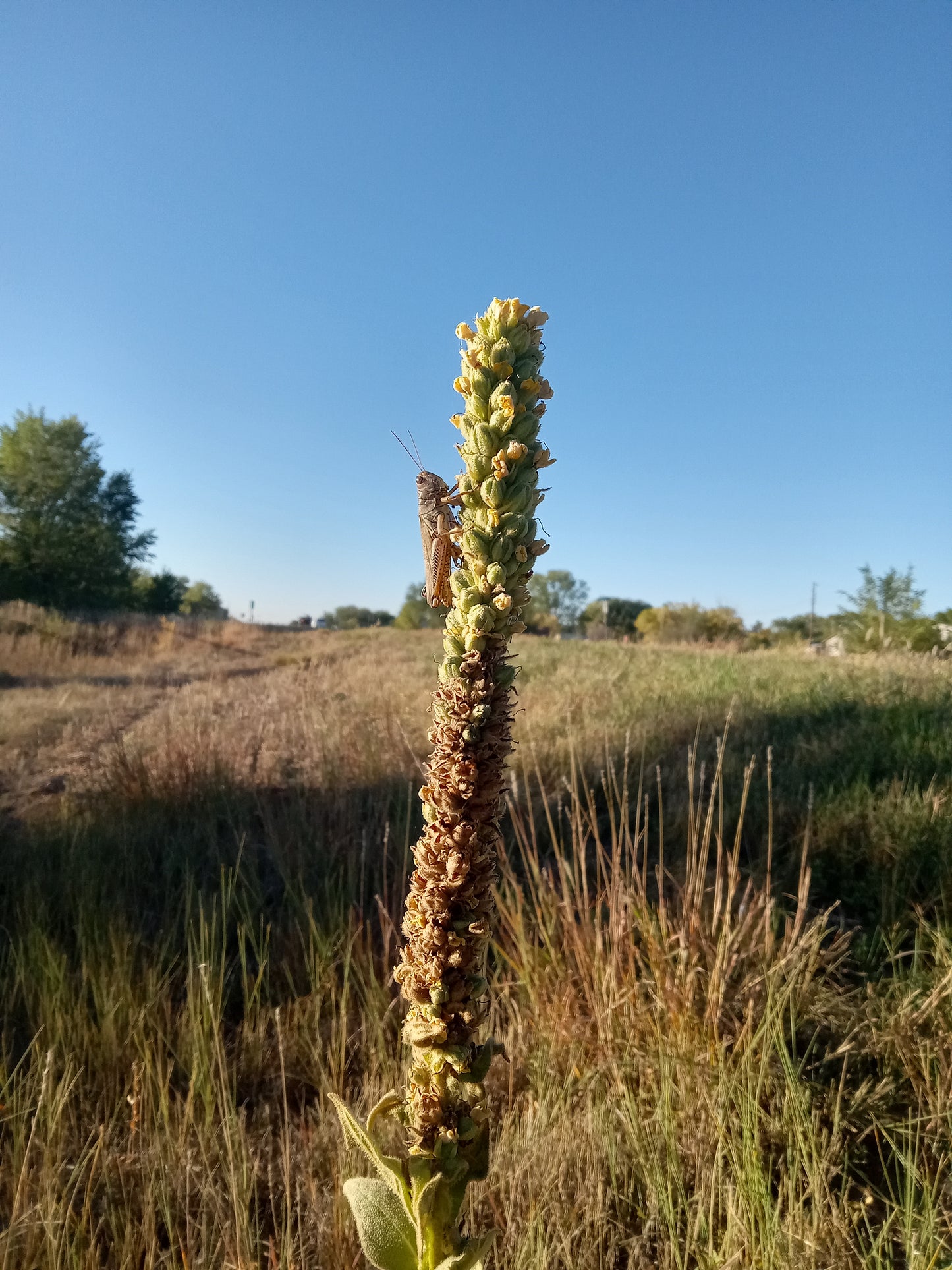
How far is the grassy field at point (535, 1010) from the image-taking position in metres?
1.93

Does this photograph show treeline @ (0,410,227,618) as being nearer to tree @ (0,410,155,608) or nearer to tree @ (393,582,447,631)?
tree @ (0,410,155,608)

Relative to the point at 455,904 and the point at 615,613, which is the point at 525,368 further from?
the point at 615,613

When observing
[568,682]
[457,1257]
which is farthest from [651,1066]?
[568,682]

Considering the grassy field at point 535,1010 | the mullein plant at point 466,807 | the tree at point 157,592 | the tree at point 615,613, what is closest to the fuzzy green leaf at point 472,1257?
the mullein plant at point 466,807

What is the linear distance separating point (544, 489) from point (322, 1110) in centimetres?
235

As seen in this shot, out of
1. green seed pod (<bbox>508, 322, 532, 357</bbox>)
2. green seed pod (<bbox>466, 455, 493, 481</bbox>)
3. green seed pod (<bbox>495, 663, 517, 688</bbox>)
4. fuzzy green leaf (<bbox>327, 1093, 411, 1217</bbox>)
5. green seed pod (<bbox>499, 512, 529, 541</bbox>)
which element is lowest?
fuzzy green leaf (<bbox>327, 1093, 411, 1217</bbox>)

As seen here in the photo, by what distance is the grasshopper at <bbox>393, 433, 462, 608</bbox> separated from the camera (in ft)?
3.11

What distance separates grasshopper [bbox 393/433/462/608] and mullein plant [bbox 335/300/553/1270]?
6cm

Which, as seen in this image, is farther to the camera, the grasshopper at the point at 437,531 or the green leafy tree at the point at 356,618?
the green leafy tree at the point at 356,618

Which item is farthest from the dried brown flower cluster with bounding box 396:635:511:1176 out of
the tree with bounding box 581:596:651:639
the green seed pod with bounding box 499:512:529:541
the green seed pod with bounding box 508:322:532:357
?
the tree with bounding box 581:596:651:639

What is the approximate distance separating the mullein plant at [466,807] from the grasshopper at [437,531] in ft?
0.20

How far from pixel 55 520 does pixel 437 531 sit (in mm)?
32219

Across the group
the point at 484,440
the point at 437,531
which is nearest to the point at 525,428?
the point at 484,440

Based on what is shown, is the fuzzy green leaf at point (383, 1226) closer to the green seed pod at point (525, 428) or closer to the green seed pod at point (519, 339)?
the green seed pod at point (525, 428)
